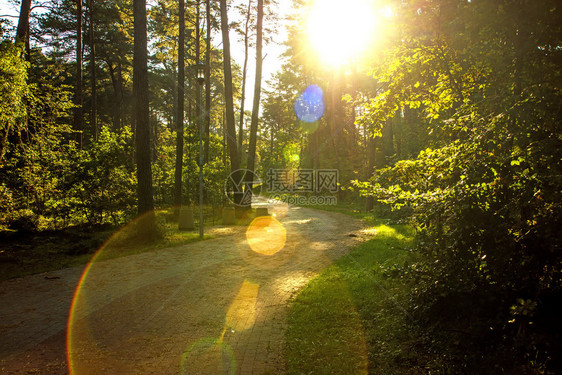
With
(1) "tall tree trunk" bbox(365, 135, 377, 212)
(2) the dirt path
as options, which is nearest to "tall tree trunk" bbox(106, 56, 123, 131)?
(1) "tall tree trunk" bbox(365, 135, 377, 212)

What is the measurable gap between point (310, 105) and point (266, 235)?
87.1ft

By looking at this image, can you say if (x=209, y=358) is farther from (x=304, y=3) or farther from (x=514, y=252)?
(x=304, y=3)

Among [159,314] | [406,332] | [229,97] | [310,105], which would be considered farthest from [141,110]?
[310,105]

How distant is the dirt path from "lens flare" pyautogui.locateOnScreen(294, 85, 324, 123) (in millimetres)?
27512

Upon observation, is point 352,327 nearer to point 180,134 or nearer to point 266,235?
point 266,235

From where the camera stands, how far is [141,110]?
13.1m

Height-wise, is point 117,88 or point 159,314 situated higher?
point 117,88

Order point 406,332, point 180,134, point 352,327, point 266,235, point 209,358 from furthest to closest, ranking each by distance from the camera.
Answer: point 180,134 < point 266,235 < point 352,327 < point 406,332 < point 209,358

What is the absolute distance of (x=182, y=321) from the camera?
593 centimetres

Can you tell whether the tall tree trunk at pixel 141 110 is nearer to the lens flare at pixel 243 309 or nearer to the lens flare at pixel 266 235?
the lens flare at pixel 266 235

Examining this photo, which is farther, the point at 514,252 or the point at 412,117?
the point at 412,117

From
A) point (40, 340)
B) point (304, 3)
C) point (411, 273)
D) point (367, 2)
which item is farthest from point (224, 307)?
point (304, 3)

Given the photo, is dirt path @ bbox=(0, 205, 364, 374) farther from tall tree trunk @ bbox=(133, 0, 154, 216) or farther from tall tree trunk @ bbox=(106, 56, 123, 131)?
tall tree trunk @ bbox=(106, 56, 123, 131)

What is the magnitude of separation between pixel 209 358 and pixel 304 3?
87.5 feet
